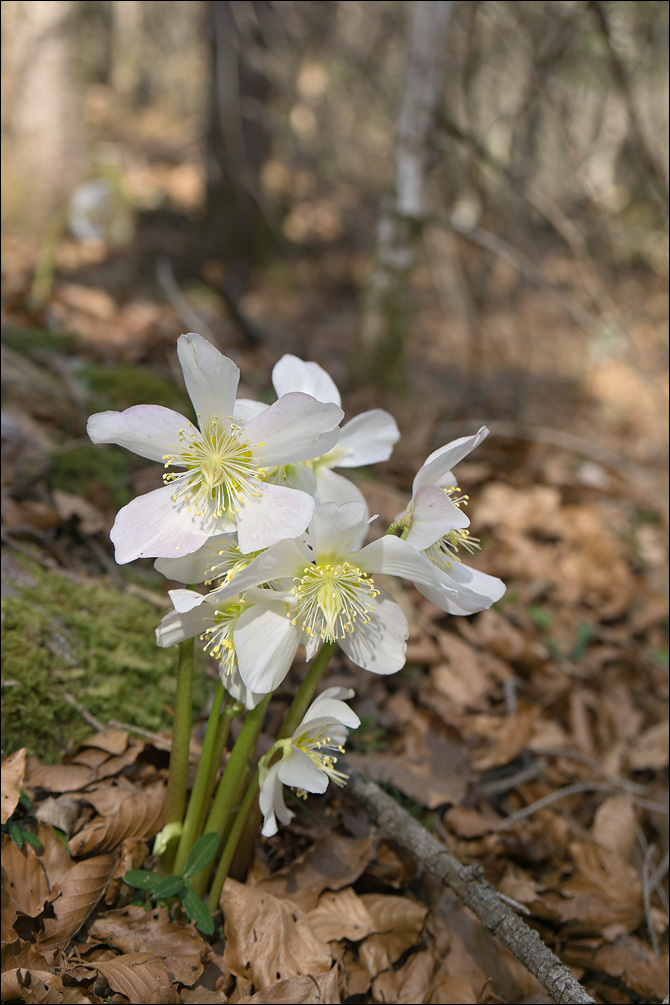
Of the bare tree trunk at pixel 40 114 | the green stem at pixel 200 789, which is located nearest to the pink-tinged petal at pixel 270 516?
the green stem at pixel 200 789

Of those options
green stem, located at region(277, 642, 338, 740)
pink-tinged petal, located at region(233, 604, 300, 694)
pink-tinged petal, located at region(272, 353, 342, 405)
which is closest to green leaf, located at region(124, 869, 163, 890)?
green stem, located at region(277, 642, 338, 740)

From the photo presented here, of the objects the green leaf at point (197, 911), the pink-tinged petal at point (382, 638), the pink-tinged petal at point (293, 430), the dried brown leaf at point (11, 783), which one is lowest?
the green leaf at point (197, 911)

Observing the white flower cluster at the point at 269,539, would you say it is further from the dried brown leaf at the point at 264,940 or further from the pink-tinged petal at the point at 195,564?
the dried brown leaf at the point at 264,940

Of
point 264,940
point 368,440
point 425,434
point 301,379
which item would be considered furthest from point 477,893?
point 425,434

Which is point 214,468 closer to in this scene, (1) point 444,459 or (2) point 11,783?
(1) point 444,459

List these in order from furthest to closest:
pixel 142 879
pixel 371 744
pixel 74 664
→ pixel 371 744, pixel 74 664, pixel 142 879

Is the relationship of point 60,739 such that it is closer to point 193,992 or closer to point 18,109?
point 193,992

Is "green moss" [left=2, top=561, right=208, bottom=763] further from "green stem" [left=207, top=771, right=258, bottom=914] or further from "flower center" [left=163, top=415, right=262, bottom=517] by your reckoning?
"flower center" [left=163, top=415, right=262, bottom=517]

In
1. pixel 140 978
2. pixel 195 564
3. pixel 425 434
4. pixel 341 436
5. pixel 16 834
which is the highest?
pixel 425 434
